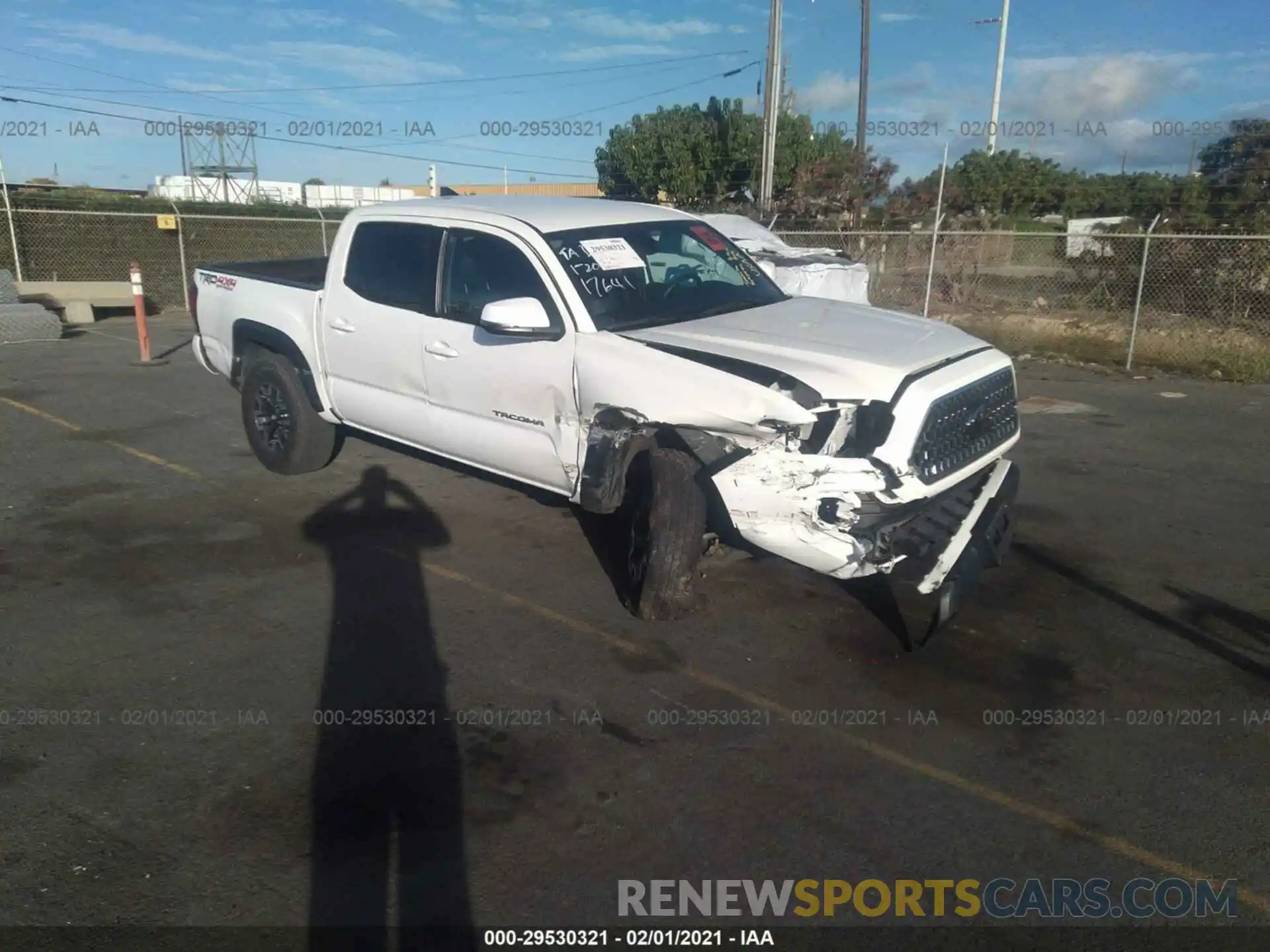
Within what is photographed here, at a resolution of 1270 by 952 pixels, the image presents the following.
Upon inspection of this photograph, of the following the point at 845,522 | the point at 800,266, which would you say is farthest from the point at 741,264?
the point at 800,266

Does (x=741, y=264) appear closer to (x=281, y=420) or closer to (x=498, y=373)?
(x=498, y=373)

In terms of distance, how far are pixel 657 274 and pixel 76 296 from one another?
51.1ft

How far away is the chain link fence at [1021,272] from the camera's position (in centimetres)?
1431

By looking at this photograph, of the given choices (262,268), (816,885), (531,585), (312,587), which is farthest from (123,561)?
(816,885)

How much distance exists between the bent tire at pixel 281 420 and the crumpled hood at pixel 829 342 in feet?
9.94

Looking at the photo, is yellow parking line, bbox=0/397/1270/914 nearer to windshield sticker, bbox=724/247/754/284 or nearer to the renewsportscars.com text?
the renewsportscars.com text

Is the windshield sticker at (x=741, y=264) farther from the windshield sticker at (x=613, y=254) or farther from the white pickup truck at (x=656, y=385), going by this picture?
the windshield sticker at (x=613, y=254)

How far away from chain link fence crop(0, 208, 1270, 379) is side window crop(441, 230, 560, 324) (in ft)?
32.9

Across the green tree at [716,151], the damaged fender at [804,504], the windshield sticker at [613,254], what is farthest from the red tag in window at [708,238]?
the green tree at [716,151]

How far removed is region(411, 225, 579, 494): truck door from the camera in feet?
16.5

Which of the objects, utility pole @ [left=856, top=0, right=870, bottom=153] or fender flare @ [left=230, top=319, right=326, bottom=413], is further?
utility pole @ [left=856, top=0, right=870, bottom=153]

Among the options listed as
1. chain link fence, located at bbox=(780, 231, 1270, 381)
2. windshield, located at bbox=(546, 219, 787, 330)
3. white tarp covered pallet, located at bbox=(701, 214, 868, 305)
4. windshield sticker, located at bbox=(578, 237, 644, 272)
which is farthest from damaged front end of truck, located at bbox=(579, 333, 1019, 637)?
chain link fence, located at bbox=(780, 231, 1270, 381)

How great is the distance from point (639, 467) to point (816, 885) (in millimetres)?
2336

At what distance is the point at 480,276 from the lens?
5.51 m
